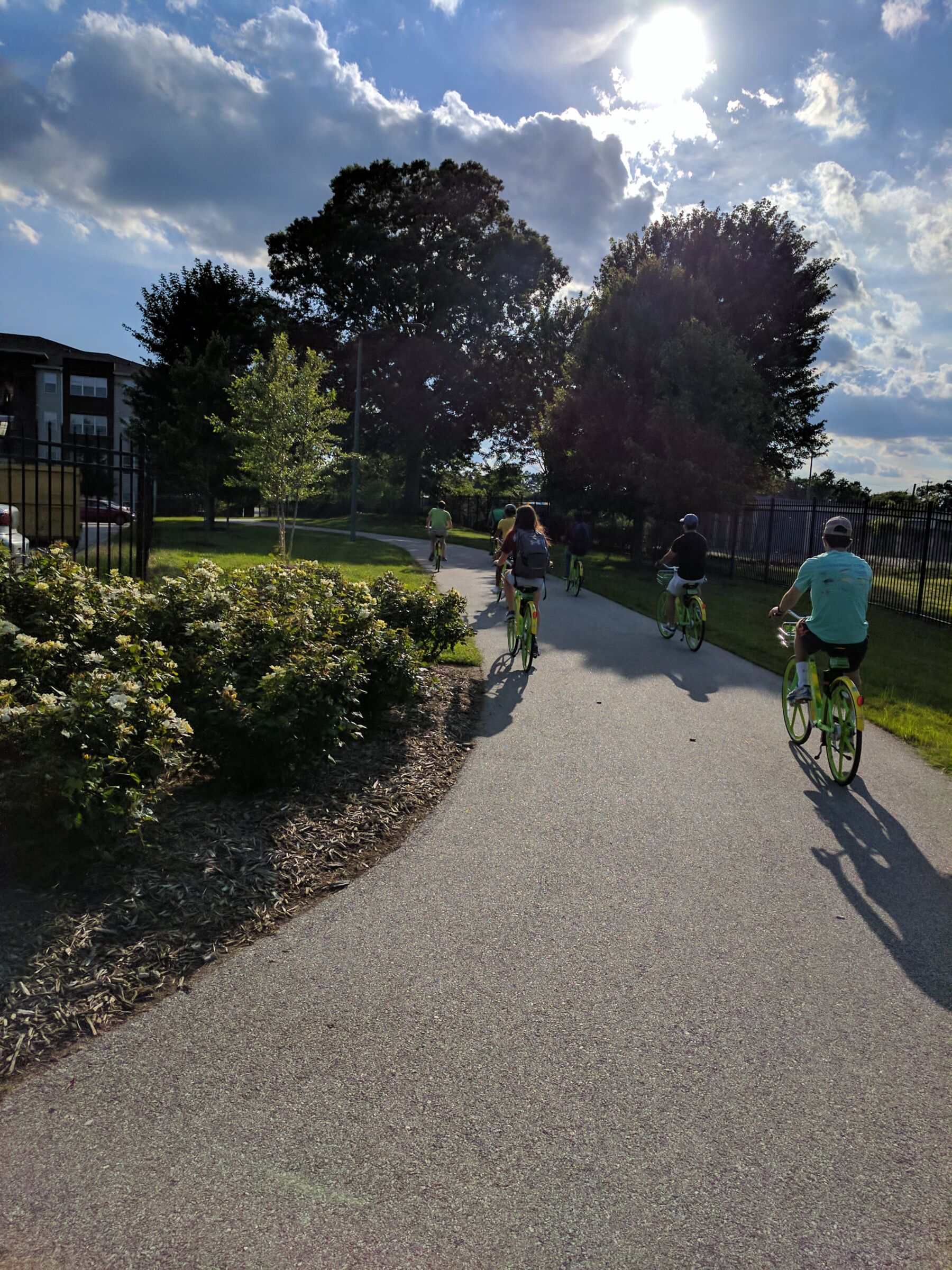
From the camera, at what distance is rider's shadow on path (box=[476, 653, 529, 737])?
25.8 ft

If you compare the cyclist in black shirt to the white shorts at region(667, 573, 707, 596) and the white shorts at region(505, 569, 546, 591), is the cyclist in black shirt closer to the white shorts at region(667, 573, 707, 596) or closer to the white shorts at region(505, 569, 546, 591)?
the white shorts at region(667, 573, 707, 596)

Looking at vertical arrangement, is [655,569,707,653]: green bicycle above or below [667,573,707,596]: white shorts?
below

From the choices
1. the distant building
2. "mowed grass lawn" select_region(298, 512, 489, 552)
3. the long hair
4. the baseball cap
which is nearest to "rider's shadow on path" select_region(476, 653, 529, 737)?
the long hair

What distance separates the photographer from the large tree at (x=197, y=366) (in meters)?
31.6

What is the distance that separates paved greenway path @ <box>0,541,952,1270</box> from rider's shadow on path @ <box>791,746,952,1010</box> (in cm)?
2

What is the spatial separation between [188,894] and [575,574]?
612 inches

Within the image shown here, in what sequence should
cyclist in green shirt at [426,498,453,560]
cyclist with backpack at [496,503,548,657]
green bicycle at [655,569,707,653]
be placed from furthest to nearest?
cyclist in green shirt at [426,498,453,560] < green bicycle at [655,569,707,653] < cyclist with backpack at [496,503,548,657]

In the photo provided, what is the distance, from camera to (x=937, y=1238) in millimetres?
2355

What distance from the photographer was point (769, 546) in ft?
80.8

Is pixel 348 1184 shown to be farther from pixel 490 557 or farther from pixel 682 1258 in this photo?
pixel 490 557

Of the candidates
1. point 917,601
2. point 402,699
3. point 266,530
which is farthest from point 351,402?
point 402,699

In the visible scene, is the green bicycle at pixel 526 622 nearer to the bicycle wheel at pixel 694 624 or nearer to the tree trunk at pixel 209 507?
the bicycle wheel at pixel 694 624

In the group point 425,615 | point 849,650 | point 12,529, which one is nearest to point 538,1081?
point 849,650

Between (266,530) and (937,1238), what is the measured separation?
1585 inches
